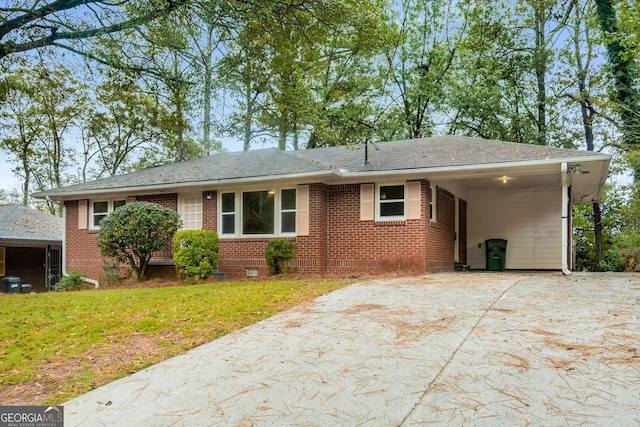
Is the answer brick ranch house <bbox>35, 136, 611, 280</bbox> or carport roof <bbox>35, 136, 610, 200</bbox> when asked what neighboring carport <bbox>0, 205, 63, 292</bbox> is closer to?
carport roof <bbox>35, 136, 610, 200</bbox>

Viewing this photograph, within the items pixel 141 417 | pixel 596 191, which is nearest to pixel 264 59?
pixel 141 417

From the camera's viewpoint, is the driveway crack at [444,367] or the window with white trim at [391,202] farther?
the window with white trim at [391,202]

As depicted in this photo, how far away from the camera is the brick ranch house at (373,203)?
12078mm

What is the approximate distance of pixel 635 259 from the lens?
15648mm

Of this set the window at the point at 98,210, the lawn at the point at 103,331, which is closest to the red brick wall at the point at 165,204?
the window at the point at 98,210

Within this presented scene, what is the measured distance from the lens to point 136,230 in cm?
1238

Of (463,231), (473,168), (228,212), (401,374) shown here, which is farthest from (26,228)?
(401,374)

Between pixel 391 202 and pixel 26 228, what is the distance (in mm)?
16879

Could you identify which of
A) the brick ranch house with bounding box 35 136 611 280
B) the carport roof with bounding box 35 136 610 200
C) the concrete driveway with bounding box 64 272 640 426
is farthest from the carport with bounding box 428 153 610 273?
the concrete driveway with bounding box 64 272 640 426

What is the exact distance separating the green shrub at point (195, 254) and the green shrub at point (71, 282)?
4.13 metres

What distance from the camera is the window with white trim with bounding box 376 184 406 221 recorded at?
1241cm

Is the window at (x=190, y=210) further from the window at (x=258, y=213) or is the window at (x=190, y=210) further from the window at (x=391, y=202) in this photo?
the window at (x=391, y=202)

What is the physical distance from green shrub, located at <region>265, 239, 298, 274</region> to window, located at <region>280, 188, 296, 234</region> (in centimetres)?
59

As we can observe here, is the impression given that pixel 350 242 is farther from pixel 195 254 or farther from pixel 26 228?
pixel 26 228
